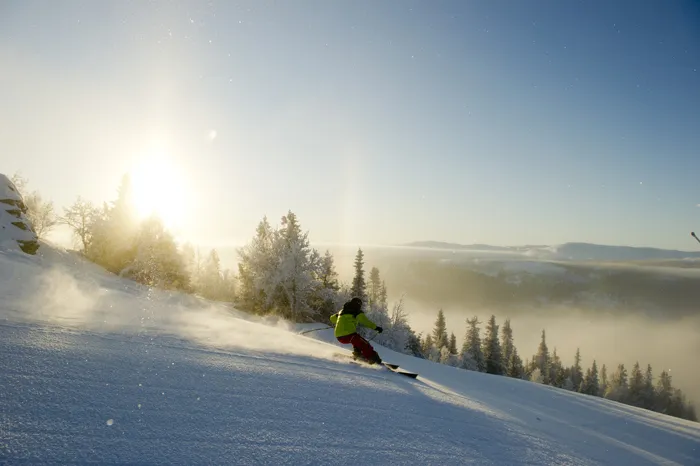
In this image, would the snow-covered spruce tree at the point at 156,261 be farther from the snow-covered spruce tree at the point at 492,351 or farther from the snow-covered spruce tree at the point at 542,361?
the snow-covered spruce tree at the point at 542,361

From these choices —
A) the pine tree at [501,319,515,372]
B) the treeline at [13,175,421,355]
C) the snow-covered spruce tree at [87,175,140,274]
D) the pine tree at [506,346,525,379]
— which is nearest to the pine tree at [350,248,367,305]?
the treeline at [13,175,421,355]

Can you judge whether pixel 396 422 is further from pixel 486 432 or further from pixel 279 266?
pixel 279 266

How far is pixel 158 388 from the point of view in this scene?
3891 mm

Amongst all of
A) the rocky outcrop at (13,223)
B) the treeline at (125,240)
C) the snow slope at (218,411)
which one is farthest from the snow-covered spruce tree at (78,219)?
the snow slope at (218,411)

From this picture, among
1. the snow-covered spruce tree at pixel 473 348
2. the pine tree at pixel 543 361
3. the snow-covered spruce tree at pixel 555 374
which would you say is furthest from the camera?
the pine tree at pixel 543 361

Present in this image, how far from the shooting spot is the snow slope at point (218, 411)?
2.84m

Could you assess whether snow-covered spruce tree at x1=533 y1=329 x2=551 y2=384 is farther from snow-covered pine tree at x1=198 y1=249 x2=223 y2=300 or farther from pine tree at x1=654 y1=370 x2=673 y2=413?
snow-covered pine tree at x1=198 y1=249 x2=223 y2=300

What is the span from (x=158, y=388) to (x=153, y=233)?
38568mm

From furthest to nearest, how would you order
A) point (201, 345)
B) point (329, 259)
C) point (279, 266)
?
1. point (329, 259)
2. point (279, 266)
3. point (201, 345)

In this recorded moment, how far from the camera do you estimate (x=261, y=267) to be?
118 feet

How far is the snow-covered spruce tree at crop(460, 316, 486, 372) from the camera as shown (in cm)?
5506

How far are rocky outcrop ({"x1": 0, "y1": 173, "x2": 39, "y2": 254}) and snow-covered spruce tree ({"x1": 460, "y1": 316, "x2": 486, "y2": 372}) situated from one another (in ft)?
182

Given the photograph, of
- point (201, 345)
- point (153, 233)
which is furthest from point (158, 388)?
point (153, 233)

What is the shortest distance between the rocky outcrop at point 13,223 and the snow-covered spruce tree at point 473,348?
55.4 metres
